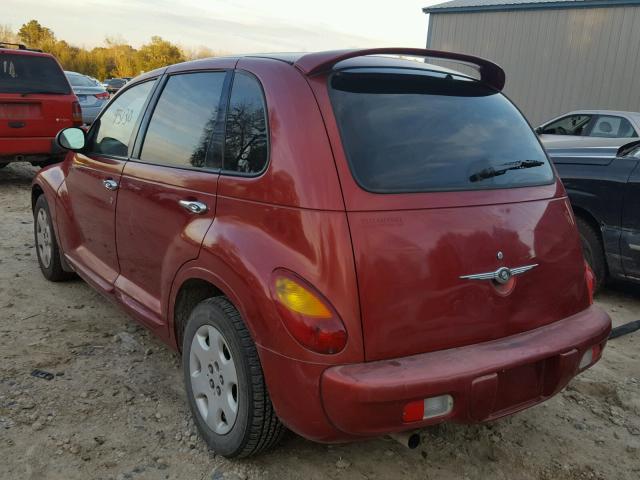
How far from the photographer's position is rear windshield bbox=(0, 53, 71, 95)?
7570 millimetres

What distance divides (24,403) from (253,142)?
1774 millimetres

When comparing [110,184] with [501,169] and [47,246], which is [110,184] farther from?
[501,169]

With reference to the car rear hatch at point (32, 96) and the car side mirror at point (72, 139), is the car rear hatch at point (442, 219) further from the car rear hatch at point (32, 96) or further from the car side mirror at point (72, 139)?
the car rear hatch at point (32, 96)

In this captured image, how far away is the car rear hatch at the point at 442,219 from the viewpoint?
6.46 ft

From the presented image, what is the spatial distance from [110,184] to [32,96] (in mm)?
5439

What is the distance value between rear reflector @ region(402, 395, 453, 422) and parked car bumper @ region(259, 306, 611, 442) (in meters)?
0.02

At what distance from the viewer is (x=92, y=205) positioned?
351 centimetres

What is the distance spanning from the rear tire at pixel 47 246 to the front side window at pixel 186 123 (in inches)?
66.9

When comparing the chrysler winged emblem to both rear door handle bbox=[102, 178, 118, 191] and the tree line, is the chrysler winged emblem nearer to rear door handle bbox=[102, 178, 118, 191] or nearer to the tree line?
rear door handle bbox=[102, 178, 118, 191]

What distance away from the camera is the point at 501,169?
2379mm

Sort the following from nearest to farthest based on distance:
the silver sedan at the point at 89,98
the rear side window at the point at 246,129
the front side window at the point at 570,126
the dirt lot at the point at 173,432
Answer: the rear side window at the point at 246,129, the dirt lot at the point at 173,432, the front side window at the point at 570,126, the silver sedan at the point at 89,98

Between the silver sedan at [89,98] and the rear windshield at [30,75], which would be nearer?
the rear windshield at [30,75]

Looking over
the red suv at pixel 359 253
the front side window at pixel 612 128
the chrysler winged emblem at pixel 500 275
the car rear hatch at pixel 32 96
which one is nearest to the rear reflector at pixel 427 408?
the red suv at pixel 359 253

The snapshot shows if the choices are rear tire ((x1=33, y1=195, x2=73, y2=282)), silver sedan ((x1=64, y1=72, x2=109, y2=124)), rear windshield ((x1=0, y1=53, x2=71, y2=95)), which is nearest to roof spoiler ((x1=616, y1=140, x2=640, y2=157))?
rear tire ((x1=33, y1=195, x2=73, y2=282))
